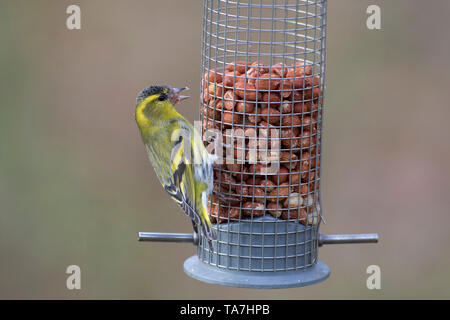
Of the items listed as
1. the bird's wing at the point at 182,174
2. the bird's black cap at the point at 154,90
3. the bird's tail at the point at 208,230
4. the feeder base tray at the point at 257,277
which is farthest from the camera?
the bird's black cap at the point at 154,90

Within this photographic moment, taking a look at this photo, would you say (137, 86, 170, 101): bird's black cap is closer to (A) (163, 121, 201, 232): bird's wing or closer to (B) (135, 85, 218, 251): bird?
(B) (135, 85, 218, 251): bird

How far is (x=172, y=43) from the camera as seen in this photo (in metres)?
10.2

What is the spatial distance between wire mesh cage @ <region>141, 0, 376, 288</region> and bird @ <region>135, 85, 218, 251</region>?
95 mm

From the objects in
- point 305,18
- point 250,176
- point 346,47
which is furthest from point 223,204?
point 346,47

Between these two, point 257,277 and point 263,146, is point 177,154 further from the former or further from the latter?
point 257,277

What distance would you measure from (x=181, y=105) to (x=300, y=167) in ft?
10.6

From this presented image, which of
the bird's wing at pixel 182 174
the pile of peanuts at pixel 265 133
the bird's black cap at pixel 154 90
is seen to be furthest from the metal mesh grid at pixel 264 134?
the bird's black cap at pixel 154 90

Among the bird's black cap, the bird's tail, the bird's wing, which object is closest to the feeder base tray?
the bird's tail

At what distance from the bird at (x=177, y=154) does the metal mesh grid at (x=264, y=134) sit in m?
0.11

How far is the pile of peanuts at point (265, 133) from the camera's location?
6023 millimetres

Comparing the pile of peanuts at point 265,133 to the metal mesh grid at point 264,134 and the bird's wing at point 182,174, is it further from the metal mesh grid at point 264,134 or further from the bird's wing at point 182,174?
the bird's wing at point 182,174

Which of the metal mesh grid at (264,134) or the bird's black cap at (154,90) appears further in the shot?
the bird's black cap at (154,90)

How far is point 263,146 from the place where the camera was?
605 cm

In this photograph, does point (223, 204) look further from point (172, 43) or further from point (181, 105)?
point (172, 43)
